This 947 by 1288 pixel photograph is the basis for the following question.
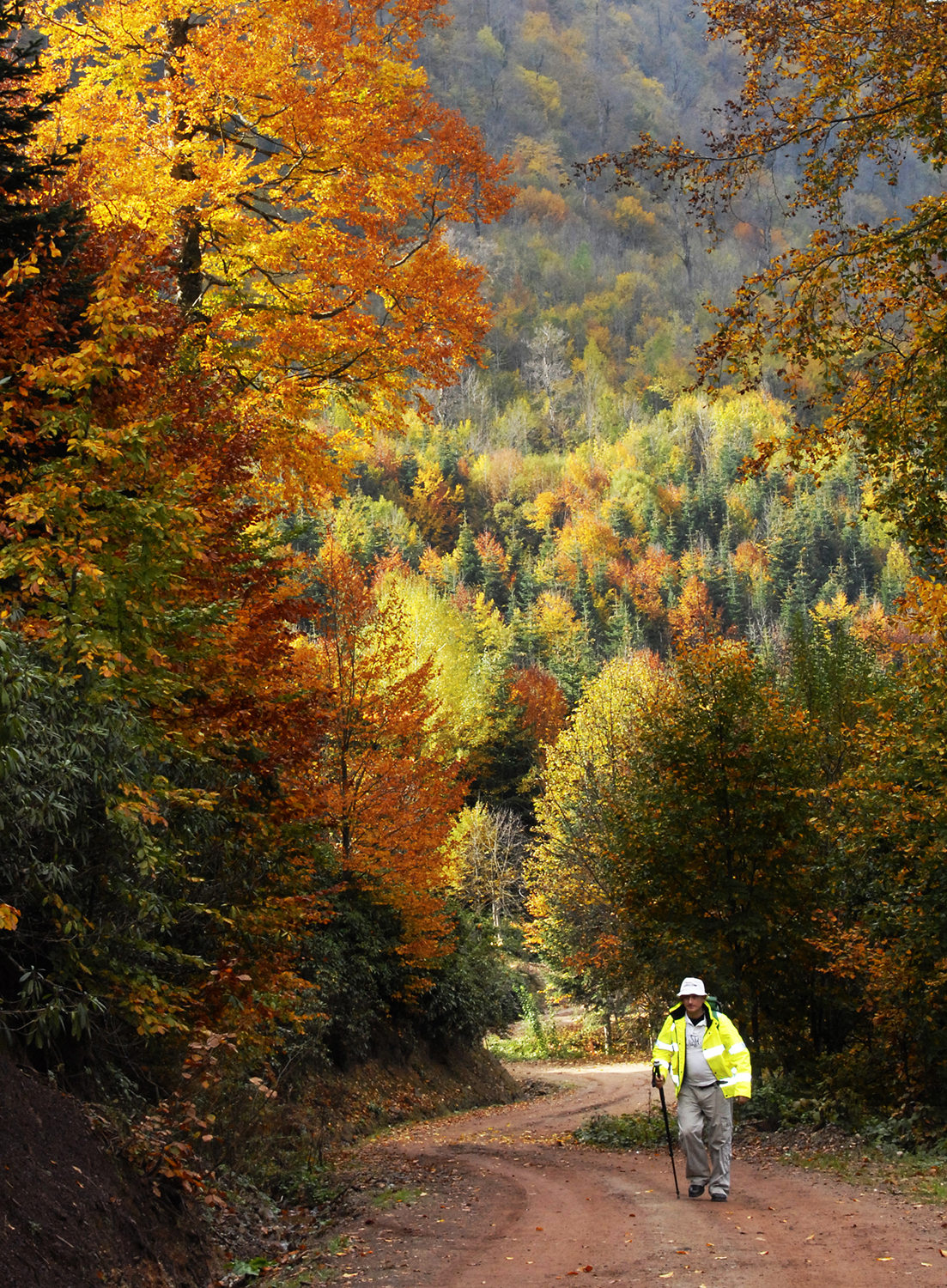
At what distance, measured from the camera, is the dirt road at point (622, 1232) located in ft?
20.2

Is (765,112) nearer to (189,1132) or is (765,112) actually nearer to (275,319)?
(275,319)

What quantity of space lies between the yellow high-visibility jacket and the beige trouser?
0.33 feet

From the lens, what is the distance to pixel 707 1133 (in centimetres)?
860

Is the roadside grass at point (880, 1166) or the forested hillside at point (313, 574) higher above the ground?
the forested hillside at point (313, 574)

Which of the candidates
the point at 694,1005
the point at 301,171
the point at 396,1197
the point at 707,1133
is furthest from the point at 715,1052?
the point at 301,171

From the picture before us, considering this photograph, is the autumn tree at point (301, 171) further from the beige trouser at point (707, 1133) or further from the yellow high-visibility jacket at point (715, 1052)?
the beige trouser at point (707, 1133)

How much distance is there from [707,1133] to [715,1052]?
0.61 metres

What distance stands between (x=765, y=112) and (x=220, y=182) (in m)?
5.66

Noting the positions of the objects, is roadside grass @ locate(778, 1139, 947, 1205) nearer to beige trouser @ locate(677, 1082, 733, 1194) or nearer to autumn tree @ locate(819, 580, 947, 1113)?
beige trouser @ locate(677, 1082, 733, 1194)

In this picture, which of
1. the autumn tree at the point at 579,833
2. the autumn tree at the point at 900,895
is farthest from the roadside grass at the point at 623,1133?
the autumn tree at the point at 579,833

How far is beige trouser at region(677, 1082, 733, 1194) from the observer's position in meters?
8.52

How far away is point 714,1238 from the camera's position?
23.0 feet

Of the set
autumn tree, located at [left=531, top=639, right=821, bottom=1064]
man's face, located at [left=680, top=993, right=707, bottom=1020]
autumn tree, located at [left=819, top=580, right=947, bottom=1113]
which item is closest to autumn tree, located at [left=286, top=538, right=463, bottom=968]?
autumn tree, located at [left=531, top=639, right=821, bottom=1064]

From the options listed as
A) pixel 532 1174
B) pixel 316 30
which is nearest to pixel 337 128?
pixel 316 30
